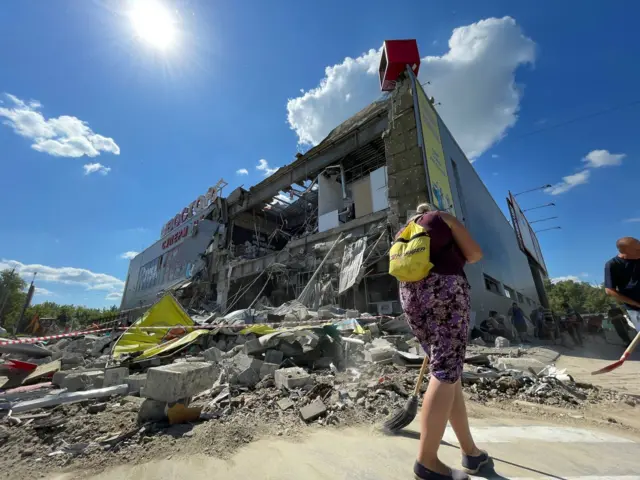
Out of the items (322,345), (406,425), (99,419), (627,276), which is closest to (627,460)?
(406,425)

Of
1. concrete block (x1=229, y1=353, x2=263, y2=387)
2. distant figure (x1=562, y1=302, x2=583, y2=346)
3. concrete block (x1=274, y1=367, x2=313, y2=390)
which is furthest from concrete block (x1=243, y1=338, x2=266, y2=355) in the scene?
distant figure (x1=562, y1=302, x2=583, y2=346)

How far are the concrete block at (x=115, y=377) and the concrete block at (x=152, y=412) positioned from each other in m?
1.44

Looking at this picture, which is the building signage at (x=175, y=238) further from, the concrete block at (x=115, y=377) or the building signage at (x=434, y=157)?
the concrete block at (x=115, y=377)

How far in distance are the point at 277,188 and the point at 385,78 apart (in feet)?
30.7

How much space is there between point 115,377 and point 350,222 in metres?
10.3

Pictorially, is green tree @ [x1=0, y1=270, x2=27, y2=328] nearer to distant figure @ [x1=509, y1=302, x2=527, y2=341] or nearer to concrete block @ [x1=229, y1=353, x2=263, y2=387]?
concrete block @ [x1=229, y1=353, x2=263, y2=387]

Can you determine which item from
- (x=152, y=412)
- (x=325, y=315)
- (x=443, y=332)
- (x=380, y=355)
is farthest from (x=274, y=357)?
(x=325, y=315)

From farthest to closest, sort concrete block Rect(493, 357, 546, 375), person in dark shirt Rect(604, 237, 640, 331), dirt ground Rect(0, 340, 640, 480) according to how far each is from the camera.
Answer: concrete block Rect(493, 357, 546, 375)
person in dark shirt Rect(604, 237, 640, 331)
dirt ground Rect(0, 340, 640, 480)

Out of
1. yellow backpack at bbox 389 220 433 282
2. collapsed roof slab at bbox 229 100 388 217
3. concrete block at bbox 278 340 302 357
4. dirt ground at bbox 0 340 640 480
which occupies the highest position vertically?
collapsed roof slab at bbox 229 100 388 217

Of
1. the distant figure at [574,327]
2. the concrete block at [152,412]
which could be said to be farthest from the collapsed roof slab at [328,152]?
the concrete block at [152,412]

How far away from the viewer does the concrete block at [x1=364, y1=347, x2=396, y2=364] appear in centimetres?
418

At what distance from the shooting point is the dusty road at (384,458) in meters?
1.58

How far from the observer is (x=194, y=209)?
86.3 feet

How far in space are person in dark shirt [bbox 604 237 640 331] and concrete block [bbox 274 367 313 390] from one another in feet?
12.2
